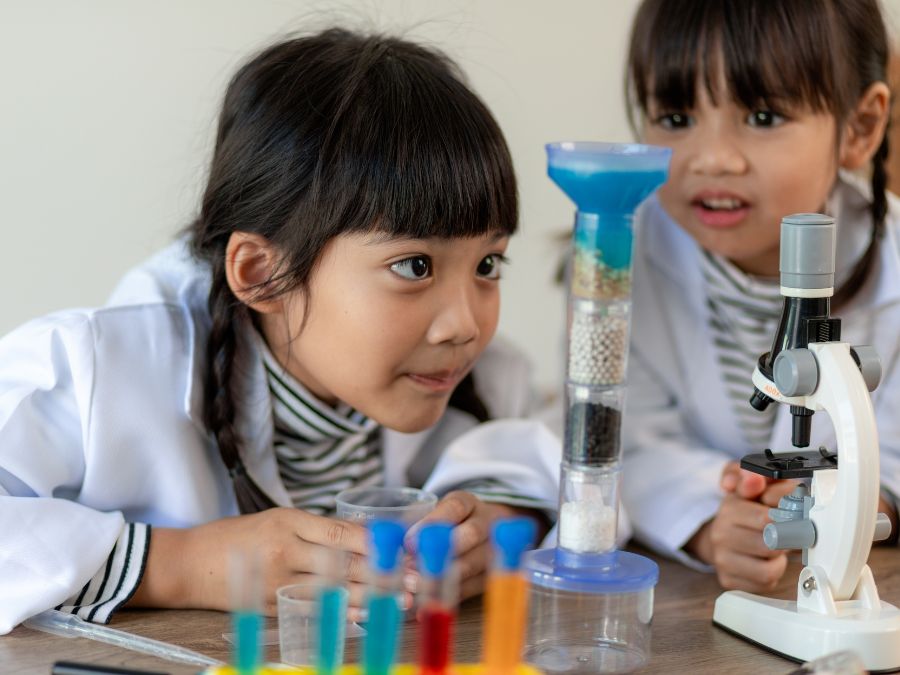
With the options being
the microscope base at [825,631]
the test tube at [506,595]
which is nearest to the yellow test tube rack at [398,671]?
the test tube at [506,595]

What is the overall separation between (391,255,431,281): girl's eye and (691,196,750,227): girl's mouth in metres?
0.36

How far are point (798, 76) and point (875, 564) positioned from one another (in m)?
0.45

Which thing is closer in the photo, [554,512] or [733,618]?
[733,618]

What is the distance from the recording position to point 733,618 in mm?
773

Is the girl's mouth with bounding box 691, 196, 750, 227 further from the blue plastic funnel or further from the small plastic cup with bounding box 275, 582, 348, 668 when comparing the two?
the small plastic cup with bounding box 275, 582, 348, 668

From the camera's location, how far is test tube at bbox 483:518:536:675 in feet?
1.65

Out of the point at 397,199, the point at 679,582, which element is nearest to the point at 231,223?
the point at 397,199

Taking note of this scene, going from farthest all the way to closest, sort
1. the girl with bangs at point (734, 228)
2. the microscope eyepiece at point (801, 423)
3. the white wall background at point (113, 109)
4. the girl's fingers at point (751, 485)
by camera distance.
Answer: the white wall background at point (113, 109) < the girl with bangs at point (734, 228) < the girl's fingers at point (751, 485) < the microscope eyepiece at point (801, 423)

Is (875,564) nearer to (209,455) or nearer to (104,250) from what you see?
(209,455)

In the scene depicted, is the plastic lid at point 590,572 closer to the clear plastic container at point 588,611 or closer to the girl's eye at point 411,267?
the clear plastic container at point 588,611

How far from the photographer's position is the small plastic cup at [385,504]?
31.9 inches

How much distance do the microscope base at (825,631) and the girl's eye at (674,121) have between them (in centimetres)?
52

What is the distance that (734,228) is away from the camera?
3.65 feet

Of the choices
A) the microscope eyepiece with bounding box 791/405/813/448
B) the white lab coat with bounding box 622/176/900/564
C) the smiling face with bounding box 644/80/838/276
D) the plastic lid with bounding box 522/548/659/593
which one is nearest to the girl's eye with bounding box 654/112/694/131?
the smiling face with bounding box 644/80/838/276
